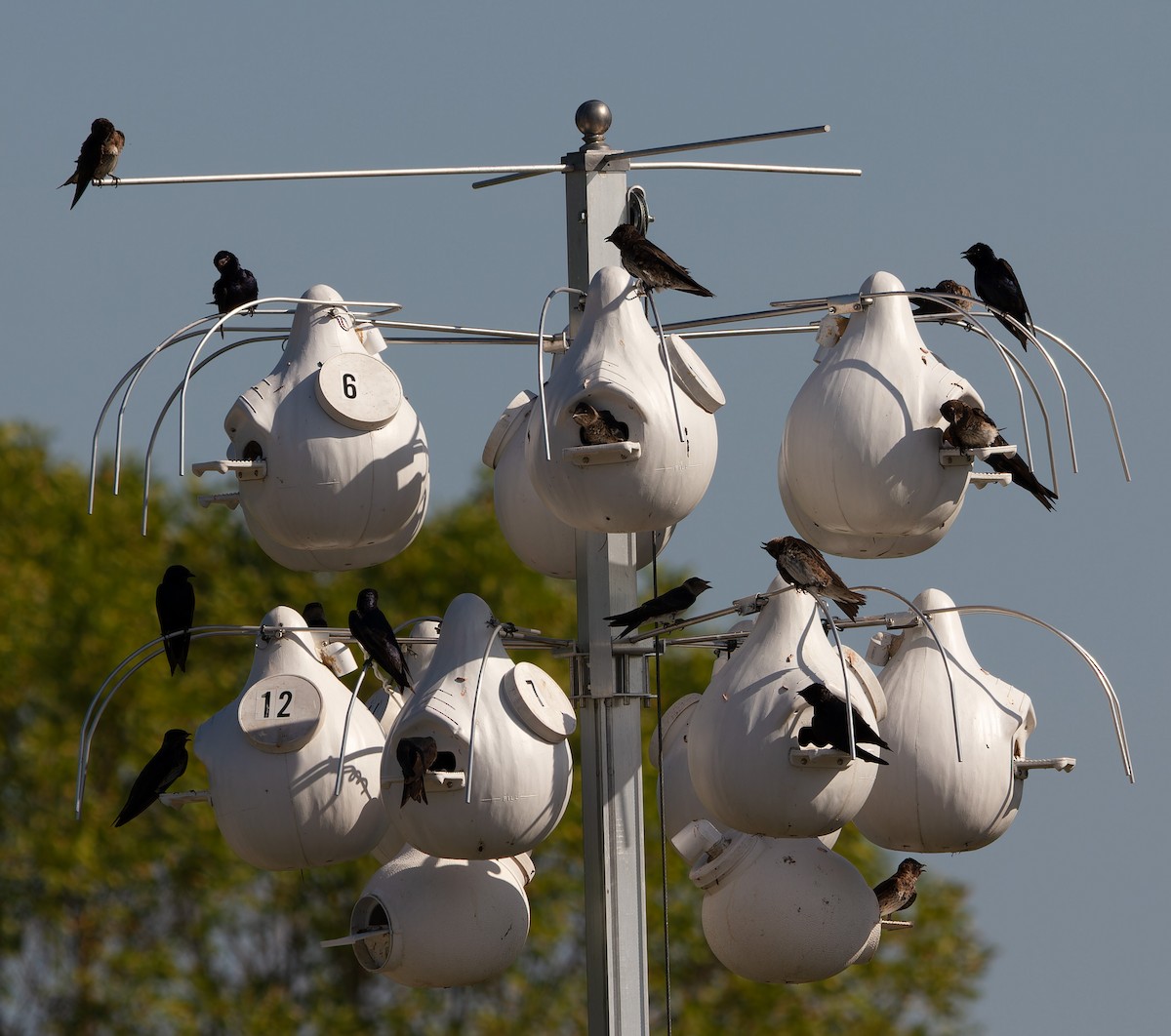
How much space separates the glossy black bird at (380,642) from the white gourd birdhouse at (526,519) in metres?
0.72

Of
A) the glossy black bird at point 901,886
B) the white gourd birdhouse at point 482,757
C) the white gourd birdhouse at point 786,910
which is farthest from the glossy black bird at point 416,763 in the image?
the glossy black bird at point 901,886

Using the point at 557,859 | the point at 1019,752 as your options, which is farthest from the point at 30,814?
the point at 1019,752

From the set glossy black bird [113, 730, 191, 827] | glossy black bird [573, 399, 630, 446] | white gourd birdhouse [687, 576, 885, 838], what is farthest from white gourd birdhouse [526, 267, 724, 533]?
glossy black bird [113, 730, 191, 827]

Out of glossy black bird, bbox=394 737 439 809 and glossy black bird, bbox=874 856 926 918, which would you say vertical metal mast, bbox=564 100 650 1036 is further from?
glossy black bird, bbox=874 856 926 918

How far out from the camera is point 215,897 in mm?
23625

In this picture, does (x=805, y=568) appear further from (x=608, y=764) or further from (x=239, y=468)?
(x=239, y=468)

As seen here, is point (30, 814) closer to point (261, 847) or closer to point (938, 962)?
point (938, 962)

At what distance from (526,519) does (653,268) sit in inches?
47.4

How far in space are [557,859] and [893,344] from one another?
1418 cm

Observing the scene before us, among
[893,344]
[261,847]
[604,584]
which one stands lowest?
[261,847]

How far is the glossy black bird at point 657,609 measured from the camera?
29.3 feet

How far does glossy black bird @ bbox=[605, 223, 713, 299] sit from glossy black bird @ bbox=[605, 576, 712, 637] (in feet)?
3.24

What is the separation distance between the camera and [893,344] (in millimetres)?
9023

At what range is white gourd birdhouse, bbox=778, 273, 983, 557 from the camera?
8.82m
